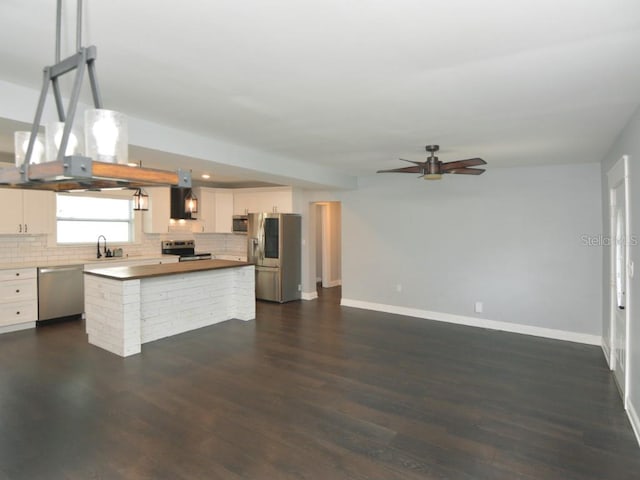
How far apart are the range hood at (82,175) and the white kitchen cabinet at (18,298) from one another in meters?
4.82

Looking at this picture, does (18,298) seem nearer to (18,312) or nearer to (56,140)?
(18,312)

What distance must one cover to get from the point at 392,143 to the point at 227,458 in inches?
128

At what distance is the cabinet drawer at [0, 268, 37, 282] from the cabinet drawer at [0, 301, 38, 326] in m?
0.36

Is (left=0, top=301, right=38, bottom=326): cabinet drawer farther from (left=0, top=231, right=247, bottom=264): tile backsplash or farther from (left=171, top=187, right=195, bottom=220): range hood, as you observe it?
(left=171, top=187, right=195, bottom=220): range hood

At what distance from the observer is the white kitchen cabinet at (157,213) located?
23.0ft

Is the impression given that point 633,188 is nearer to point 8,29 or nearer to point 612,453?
point 612,453

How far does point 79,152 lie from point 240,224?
257 inches

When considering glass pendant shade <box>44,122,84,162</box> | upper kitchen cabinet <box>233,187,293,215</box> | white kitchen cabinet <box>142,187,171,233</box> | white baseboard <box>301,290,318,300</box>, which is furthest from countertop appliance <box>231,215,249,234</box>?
glass pendant shade <box>44,122,84,162</box>

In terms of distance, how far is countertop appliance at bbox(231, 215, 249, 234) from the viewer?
7809mm

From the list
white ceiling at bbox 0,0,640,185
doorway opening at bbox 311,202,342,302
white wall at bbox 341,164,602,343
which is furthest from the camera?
doorway opening at bbox 311,202,342,302

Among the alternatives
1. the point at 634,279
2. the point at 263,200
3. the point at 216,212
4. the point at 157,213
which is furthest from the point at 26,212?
the point at 634,279

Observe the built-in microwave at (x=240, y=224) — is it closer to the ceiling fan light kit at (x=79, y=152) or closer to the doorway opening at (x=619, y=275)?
the doorway opening at (x=619, y=275)

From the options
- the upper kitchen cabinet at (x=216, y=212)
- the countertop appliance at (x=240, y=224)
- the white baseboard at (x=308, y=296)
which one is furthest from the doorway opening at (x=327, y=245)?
the upper kitchen cabinet at (x=216, y=212)

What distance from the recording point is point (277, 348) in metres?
4.51
